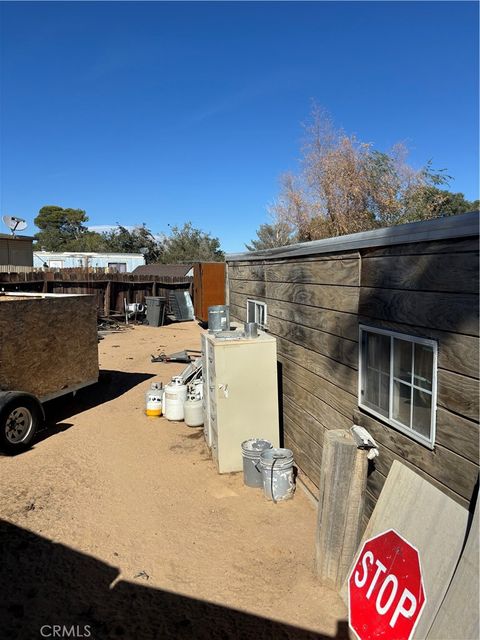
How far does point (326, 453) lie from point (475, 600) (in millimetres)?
1457

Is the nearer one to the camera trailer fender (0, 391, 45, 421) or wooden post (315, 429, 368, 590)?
wooden post (315, 429, 368, 590)

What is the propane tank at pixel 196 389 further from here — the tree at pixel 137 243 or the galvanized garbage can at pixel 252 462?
Result: the tree at pixel 137 243

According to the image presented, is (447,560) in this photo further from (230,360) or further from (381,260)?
(230,360)

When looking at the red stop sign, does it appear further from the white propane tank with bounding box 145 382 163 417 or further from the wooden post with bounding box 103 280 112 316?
the wooden post with bounding box 103 280 112 316

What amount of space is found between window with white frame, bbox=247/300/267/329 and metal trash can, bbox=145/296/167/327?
40.7 ft

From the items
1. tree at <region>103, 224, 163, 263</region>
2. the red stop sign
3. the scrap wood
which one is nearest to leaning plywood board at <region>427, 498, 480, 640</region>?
the red stop sign

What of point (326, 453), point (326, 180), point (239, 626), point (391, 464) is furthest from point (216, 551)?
point (326, 180)

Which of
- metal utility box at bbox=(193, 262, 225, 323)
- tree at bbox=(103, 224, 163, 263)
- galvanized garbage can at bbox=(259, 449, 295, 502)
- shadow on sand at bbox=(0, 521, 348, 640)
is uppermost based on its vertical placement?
tree at bbox=(103, 224, 163, 263)

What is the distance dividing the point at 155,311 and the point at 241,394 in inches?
586

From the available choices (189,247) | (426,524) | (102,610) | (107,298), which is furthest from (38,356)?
(189,247)

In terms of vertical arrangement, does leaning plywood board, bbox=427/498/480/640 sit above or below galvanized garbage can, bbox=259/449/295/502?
above

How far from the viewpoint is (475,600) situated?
213 cm

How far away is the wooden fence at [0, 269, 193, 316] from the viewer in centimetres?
1919

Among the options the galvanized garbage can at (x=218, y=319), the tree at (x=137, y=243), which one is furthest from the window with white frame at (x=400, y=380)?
the tree at (x=137, y=243)
